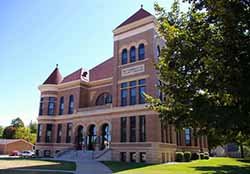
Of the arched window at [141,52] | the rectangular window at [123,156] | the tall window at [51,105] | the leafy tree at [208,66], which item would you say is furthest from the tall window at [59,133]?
the leafy tree at [208,66]

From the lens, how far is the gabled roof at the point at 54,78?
153 ft

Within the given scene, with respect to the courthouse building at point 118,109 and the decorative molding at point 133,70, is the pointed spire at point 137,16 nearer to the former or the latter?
the courthouse building at point 118,109

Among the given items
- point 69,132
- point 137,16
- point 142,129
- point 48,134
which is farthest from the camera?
point 48,134

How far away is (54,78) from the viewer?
4722 centimetres

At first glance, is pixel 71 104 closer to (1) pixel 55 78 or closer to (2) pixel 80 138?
(2) pixel 80 138

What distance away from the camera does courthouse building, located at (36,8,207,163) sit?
100 ft

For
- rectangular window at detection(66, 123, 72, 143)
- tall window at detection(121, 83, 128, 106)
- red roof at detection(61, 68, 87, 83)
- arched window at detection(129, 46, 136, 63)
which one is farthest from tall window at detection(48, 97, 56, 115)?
arched window at detection(129, 46, 136, 63)

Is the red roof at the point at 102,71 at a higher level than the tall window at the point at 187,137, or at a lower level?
higher

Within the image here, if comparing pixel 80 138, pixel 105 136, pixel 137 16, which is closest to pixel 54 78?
pixel 80 138

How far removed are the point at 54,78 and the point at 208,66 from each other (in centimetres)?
4168

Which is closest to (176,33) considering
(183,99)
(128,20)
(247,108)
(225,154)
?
(183,99)

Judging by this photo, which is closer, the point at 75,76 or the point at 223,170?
the point at 223,170

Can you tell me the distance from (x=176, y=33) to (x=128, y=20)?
1056 inches

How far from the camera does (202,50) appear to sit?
9.51 meters
